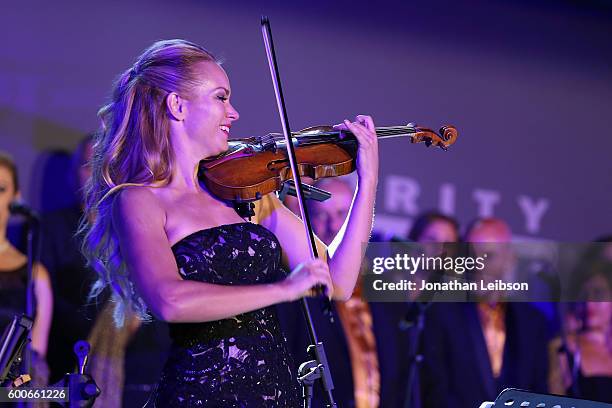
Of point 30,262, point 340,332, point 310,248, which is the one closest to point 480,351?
point 340,332

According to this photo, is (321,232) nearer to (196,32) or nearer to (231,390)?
(196,32)

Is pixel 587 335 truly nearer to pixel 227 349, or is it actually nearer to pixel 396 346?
pixel 396 346

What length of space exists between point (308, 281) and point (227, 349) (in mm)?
309

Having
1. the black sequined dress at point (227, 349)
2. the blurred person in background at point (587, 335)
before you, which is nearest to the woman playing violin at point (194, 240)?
the black sequined dress at point (227, 349)

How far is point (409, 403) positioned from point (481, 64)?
6.23 ft

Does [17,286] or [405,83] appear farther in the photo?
[405,83]

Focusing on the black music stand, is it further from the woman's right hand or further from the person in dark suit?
the person in dark suit

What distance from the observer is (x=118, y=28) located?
3.96 m

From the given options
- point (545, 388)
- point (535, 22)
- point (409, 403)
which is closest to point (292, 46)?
point (535, 22)

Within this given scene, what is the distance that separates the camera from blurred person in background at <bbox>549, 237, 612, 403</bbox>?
4.44m

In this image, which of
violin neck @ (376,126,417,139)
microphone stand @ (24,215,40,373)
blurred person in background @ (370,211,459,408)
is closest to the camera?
violin neck @ (376,126,417,139)

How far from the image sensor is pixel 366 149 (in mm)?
2074

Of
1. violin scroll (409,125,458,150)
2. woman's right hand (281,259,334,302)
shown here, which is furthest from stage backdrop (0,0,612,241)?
woman's right hand (281,259,334,302)

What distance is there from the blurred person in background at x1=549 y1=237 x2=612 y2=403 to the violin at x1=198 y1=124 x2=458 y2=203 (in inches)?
103
